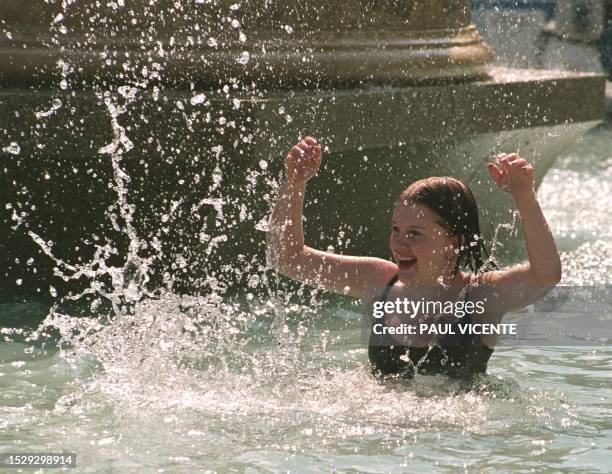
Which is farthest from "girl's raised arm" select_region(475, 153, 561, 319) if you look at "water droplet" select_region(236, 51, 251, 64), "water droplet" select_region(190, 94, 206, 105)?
"water droplet" select_region(236, 51, 251, 64)

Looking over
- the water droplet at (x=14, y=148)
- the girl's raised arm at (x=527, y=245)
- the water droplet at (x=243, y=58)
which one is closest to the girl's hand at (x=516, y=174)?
the girl's raised arm at (x=527, y=245)

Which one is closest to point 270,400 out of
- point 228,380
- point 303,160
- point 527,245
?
point 228,380

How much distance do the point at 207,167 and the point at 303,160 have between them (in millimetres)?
1203

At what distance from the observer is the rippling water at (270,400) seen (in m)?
3.72

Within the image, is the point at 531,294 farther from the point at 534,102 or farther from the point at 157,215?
the point at 534,102

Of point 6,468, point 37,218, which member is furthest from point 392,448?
point 37,218

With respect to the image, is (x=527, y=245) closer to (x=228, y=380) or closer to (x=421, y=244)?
(x=421, y=244)

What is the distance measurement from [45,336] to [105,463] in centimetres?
167

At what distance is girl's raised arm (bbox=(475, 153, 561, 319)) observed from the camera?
4.02m

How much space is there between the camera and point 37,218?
571 centimetres

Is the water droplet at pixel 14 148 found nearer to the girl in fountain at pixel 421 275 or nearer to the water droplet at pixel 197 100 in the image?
the water droplet at pixel 197 100

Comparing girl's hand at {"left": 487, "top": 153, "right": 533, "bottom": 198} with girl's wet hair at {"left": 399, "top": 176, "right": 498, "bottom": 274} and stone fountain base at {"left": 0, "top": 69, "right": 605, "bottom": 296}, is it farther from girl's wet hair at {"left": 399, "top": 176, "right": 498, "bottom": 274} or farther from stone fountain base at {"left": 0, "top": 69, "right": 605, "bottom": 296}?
stone fountain base at {"left": 0, "top": 69, "right": 605, "bottom": 296}

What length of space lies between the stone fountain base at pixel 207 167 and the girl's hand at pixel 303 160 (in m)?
1.05

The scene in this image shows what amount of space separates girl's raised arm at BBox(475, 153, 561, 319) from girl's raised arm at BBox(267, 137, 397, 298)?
45 cm
